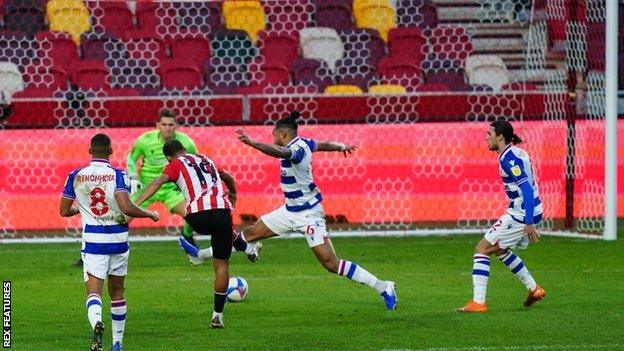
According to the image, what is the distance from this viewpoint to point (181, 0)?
1980cm

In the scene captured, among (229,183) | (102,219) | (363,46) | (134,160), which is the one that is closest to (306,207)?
(229,183)

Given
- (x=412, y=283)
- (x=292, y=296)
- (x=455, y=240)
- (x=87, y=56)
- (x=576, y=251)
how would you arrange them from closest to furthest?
1. (x=292, y=296)
2. (x=412, y=283)
3. (x=576, y=251)
4. (x=455, y=240)
5. (x=87, y=56)

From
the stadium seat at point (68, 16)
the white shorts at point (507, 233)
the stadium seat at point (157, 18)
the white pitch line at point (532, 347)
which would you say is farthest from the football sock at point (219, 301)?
the stadium seat at point (157, 18)

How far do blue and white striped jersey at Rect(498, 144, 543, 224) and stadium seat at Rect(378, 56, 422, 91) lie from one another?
8.86 meters

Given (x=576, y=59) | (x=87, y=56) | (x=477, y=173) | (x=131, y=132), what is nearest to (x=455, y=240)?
(x=477, y=173)

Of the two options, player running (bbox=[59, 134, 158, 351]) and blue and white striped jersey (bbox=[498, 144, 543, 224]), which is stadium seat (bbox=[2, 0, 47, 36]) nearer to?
blue and white striped jersey (bbox=[498, 144, 543, 224])

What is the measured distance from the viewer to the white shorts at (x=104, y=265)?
31.3 feet

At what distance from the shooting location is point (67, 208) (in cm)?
970

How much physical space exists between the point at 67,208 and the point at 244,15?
12.4 m

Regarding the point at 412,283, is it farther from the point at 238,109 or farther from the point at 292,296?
the point at 238,109

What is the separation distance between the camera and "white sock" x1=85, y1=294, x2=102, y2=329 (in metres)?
A: 9.34

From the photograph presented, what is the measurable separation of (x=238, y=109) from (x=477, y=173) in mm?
3484

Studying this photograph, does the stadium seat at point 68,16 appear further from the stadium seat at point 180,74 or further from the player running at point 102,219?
the player running at point 102,219

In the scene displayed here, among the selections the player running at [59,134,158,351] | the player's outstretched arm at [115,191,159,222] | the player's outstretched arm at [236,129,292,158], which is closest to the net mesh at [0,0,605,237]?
the player's outstretched arm at [236,129,292,158]
